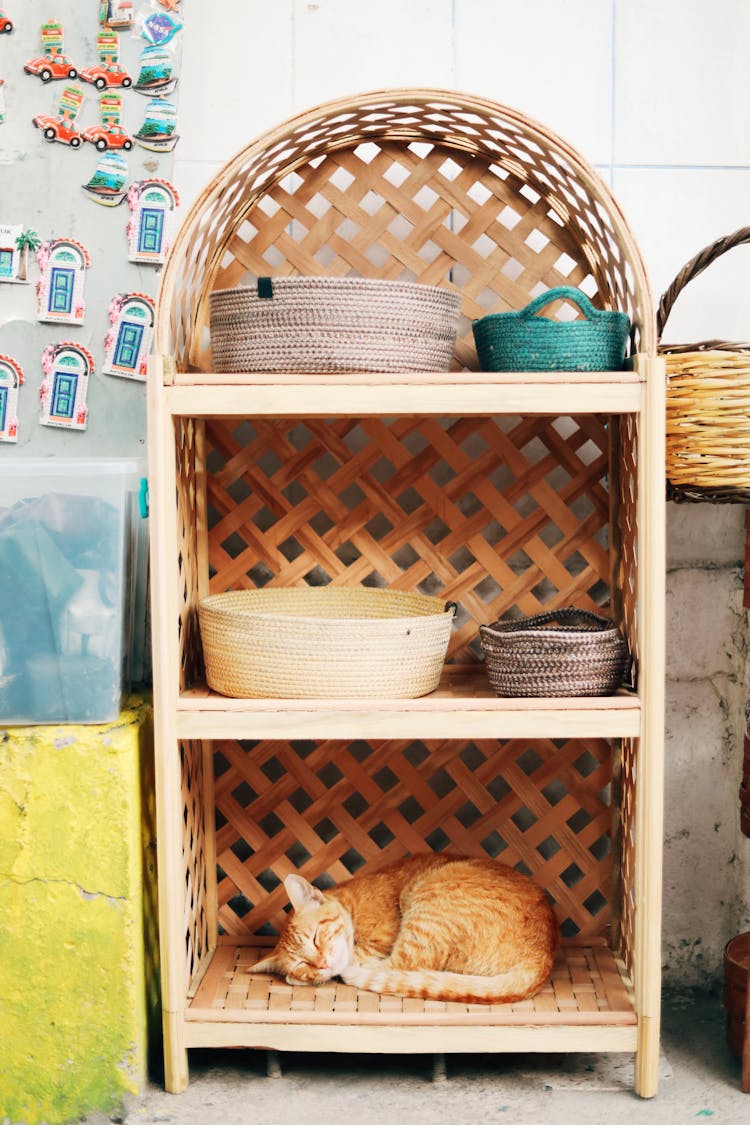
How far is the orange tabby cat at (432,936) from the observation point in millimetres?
1595

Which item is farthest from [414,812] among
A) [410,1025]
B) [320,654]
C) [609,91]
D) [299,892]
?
[609,91]

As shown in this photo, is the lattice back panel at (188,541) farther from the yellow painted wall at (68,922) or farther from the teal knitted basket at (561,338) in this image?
the teal knitted basket at (561,338)

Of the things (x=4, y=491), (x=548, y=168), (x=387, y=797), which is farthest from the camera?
(x=387, y=797)

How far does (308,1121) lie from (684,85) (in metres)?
1.83

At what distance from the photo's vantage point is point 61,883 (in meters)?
1.50

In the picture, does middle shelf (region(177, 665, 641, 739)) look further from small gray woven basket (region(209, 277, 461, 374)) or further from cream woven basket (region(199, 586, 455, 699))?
small gray woven basket (region(209, 277, 461, 374))

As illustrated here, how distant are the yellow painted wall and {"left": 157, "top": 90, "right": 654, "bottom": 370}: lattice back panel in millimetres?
688

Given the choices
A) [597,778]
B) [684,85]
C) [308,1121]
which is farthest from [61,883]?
[684,85]

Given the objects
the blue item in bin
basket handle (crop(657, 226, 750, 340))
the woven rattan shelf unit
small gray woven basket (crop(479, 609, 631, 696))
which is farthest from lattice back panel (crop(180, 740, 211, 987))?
basket handle (crop(657, 226, 750, 340))

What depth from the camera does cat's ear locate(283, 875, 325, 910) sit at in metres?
1.68

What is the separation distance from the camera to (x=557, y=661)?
1.51 metres

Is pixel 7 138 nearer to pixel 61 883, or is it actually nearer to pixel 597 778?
pixel 61 883

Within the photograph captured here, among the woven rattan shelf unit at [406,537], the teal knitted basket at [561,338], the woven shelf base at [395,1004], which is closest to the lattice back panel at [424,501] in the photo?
the woven rattan shelf unit at [406,537]

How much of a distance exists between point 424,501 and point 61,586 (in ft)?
2.20
